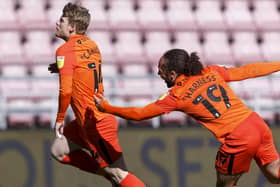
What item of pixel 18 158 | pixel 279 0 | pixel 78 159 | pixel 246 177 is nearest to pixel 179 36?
pixel 279 0

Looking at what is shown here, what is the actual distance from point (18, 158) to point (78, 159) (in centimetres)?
178

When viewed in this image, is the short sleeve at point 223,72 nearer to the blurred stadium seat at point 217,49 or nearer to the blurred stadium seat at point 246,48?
the blurred stadium seat at point 217,49

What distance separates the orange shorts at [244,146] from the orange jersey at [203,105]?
0.06 meters

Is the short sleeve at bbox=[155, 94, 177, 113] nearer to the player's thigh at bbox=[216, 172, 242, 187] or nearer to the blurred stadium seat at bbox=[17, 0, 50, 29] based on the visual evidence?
the player's thigh at bbox=[216, 172, 242, 187]

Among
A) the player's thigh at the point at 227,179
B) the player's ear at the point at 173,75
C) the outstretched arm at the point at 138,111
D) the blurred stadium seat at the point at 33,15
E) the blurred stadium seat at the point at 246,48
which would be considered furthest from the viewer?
the blurred stadium seat at the point at 246,48

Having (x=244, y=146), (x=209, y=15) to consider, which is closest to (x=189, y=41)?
(x=209, y=15)

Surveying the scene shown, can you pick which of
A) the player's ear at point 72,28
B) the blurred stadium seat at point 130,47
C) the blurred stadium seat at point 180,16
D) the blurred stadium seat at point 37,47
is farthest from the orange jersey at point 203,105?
the blurred stadium seat at point 180,16

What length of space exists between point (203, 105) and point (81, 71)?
3.99 feet

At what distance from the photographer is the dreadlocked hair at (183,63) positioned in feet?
18.7

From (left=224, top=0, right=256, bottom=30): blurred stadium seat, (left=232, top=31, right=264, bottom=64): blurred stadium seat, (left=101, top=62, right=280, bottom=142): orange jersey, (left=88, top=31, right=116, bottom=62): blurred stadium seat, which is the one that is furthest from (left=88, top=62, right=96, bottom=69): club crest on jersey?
(left=224, top=0, right=256, bottom=30): blurred stadium seat

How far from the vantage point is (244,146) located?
570 centimetres

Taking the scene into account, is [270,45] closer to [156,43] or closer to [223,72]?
[156,43]

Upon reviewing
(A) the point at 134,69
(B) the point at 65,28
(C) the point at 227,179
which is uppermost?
(B) the point at 65,28

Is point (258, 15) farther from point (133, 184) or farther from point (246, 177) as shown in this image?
point (133, 184)
